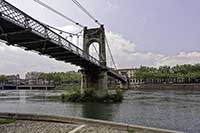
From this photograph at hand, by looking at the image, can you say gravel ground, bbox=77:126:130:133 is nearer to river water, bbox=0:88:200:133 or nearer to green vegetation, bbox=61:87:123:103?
river water, bbox=0:88:200:133

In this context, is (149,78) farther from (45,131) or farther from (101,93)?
(45,131)

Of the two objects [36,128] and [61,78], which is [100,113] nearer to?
[36,128]

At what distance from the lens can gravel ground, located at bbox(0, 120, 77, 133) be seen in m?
13.4

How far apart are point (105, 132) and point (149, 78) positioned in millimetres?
143918

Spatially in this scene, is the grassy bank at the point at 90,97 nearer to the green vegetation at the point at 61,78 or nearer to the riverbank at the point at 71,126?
the riverbank at the point at 71,126

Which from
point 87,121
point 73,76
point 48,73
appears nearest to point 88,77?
point 87,121

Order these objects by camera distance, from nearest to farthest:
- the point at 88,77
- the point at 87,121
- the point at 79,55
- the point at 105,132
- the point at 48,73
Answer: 1. the point at 105,132
2. the point at 87,121
3. the point at 79,55
4. the point at 88,77
5. the point at 48,73

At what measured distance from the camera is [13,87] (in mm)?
193250

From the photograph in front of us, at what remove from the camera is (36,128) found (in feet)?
46.0

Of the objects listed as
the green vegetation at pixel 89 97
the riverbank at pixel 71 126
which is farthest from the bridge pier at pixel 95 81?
the riverbank at pixel 71 126

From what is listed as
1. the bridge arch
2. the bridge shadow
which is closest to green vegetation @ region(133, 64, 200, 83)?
the bridge arch

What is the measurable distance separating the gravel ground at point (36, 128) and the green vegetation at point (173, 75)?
126 metres

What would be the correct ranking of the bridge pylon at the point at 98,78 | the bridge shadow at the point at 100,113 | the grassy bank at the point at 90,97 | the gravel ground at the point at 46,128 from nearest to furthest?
the gravel ground at the point at 46,128 → the bridge shadow at the point at 100,113 → the grassy bank at the point at 90,97 → the bridge pylon at the point at 98,78

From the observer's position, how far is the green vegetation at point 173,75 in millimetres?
137150
